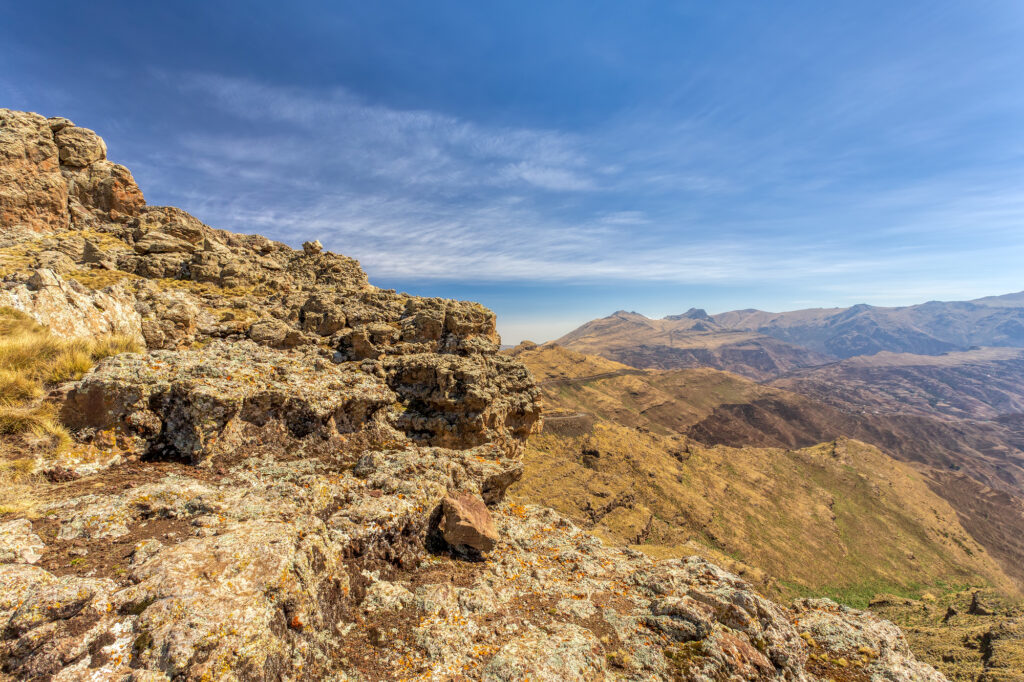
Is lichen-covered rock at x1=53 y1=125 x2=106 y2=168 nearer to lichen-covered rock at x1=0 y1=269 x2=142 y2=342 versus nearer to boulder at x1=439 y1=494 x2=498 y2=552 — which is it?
lichen-covered rock at x1=0 y1=269 x2=142 y2=342

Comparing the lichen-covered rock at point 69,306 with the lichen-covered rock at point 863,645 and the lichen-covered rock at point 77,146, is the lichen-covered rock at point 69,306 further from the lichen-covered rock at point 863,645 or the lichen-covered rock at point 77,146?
the lichen-covered rock at point 863,645

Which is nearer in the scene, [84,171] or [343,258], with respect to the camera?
[84,171]

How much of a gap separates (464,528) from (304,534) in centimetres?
443

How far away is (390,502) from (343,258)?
22.1 metres

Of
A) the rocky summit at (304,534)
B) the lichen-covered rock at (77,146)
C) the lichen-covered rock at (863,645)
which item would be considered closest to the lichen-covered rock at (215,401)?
the rocky summit at (304,534)

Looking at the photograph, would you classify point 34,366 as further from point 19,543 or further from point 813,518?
point 813,518

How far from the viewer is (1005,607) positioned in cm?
3038

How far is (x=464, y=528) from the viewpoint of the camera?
10898 mm

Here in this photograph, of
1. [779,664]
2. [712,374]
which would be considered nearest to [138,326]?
[779,664]

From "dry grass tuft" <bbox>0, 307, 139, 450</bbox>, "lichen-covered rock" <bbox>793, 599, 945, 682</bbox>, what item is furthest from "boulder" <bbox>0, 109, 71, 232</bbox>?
"lichen-covered rock" <bbox>793, 599, 945, 682</bbox>

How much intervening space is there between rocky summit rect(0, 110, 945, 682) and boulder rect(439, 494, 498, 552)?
0.22 ft

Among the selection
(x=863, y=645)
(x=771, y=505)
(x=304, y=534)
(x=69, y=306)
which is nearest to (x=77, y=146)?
(x=69, y=306)

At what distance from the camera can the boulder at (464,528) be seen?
1093 cm

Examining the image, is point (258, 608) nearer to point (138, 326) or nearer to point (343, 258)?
Answer: point (138, 326)
